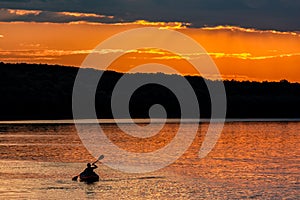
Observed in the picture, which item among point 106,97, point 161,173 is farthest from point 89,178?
point 106,97

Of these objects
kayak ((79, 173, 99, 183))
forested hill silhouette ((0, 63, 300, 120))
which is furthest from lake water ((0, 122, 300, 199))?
forested hill silhouette ((0, 63, 300, 120))

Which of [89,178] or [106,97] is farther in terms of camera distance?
[106,97]

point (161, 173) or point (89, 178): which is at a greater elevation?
point (161, 173)

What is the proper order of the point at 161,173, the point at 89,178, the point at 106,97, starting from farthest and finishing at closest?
the point at 106,97
the point at 161,173
the point at 89,178

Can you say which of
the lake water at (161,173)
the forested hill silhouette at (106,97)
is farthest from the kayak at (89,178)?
→ the forested hill silhouette at (106,97)

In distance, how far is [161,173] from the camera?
57625mm

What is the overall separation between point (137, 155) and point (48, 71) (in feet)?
374

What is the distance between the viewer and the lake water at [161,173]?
160ft

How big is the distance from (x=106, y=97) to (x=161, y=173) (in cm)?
10400

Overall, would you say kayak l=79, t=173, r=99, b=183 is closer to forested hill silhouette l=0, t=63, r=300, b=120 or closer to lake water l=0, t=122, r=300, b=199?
lake water l=0, t=122, r=300, b=199

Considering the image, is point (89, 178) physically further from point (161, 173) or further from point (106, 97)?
point (106, 97)

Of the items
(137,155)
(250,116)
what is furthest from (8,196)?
(250,116)

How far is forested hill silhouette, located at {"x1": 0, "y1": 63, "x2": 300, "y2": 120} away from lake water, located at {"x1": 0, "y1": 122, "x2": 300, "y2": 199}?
5673 cm

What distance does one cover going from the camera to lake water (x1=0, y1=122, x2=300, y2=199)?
48.8 m
